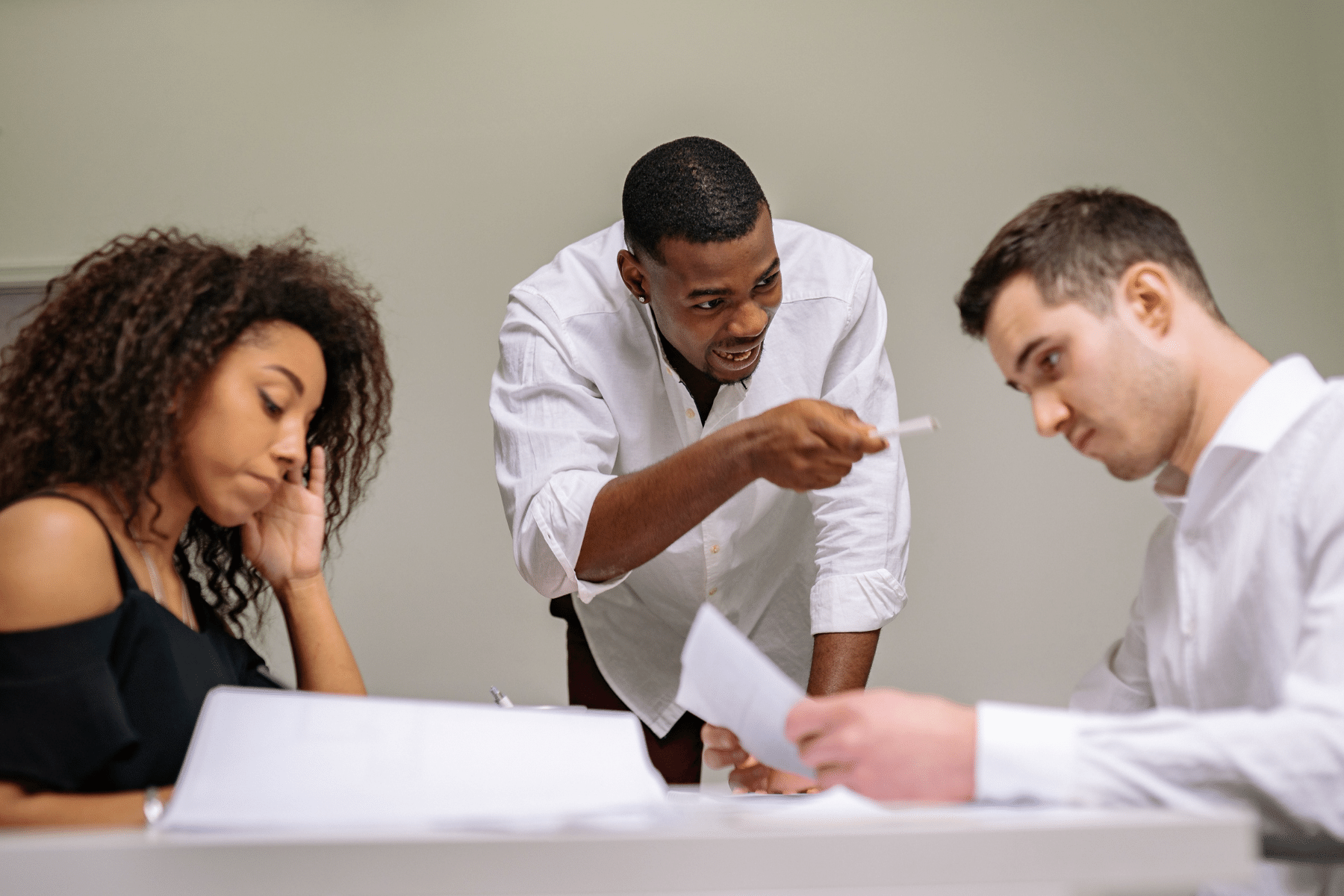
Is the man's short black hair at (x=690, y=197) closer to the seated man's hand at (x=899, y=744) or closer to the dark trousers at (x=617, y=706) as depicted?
the dark trousers at (x=617, y=706)

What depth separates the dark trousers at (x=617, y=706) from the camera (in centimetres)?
201

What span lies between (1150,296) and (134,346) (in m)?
1.16

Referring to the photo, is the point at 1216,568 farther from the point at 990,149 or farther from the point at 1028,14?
the point at 1028,14

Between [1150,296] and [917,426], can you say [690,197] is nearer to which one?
[917,426]

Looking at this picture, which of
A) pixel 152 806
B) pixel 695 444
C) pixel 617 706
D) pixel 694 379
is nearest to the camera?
pixel 152 806

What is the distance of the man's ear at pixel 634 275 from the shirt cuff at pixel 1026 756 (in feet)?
3.70

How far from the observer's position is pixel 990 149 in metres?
3.29

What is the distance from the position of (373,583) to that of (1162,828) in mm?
2988

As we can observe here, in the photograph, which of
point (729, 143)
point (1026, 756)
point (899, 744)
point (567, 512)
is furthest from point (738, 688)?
point (729, 143)

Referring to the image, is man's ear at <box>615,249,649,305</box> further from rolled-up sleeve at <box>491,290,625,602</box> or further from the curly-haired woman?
the curly-haired woman

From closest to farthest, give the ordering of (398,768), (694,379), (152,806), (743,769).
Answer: (398,768) < (152,806) < (743,769) < (694,379)

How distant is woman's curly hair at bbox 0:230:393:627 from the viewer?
1.15 metres

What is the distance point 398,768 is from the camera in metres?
0.83

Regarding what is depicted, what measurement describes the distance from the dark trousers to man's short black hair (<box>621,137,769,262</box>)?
805 mm
